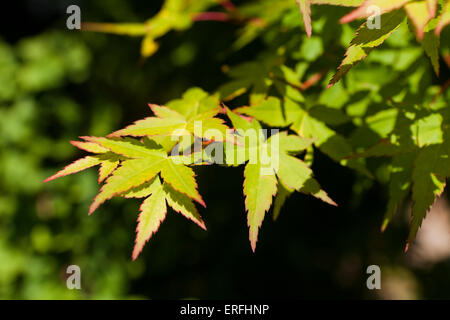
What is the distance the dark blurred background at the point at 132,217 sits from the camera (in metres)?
1.67

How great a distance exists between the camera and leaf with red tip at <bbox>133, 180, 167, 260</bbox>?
685mm

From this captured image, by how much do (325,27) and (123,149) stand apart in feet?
2.15

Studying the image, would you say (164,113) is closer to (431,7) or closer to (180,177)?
(180,177)

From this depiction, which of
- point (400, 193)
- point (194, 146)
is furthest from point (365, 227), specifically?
point (194, 146)

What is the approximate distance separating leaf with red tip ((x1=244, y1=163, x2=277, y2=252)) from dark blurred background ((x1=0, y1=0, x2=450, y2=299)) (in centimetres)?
83

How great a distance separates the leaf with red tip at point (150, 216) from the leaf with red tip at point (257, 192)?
0.56 ft

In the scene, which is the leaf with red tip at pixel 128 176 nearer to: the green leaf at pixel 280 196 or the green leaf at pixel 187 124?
the green leaf at pixel 187 124

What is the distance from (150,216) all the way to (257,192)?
220mm

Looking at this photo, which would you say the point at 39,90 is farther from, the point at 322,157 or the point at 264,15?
the point at 322,157

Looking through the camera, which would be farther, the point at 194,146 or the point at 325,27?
the point at 325,27

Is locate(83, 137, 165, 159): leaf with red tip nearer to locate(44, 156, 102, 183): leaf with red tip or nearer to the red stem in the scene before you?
locate(44, 156, 102, 183): leaf with red tip

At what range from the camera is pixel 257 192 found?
2.39 ft

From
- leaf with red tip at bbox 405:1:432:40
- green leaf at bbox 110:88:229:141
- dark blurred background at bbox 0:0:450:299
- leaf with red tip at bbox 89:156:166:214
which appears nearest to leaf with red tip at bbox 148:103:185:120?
green leaf at bbox 110:88:229:141

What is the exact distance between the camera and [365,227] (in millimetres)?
1657
